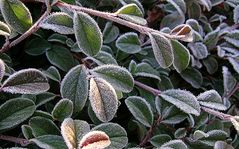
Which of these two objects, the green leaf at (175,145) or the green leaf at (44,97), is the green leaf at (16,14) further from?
the green leaf at (175,145)

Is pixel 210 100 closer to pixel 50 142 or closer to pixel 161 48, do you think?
pixel 161 48

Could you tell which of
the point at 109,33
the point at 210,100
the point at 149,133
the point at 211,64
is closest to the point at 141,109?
the point at 149,133

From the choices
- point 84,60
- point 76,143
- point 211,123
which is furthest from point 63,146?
point 211,123

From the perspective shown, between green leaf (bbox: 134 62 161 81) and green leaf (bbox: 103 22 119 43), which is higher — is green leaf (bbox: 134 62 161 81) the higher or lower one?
the lower one

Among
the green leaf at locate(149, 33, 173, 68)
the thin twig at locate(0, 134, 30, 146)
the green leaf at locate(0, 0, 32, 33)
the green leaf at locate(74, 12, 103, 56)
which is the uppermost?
the green leaf at locate(0, 0, 32, 33)

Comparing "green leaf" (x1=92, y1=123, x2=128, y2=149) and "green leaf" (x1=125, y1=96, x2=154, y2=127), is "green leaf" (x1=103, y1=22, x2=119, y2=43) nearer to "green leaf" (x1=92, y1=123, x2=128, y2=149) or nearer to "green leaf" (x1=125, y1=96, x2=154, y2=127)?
"green leaf" (x1=125, y1=96, x2=154, y2=127)

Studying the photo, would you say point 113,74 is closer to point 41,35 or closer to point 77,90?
point 77,90

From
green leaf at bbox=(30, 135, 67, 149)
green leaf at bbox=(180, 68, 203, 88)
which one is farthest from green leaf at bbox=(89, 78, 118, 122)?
green leaf at bbox=(180, 68, 203, 88)
